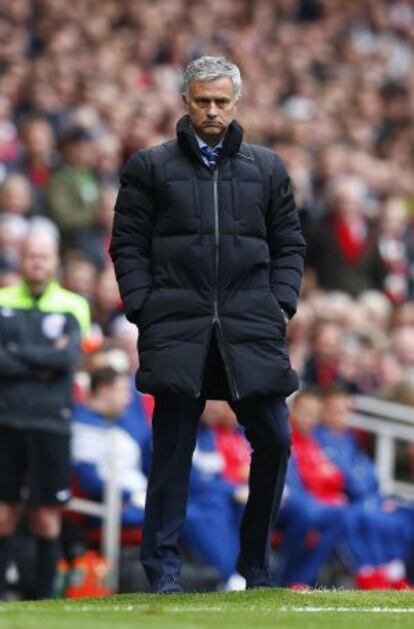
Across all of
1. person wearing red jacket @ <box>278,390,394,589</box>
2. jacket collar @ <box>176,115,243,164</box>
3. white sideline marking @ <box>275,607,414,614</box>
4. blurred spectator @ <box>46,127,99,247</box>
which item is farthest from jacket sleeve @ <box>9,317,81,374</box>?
blurred spectator @ <box>46,127,99,247</box>

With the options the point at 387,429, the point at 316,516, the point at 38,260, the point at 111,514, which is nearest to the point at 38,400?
the point at 38,260

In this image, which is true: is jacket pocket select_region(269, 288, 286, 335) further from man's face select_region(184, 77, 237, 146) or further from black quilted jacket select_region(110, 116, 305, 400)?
man's face select_region(184, 77, 237, 146)

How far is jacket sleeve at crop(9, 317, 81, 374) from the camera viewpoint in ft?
40.6

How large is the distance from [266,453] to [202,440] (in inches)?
176

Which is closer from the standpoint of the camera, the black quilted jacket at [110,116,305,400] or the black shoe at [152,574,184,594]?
the black quilted jacket at [110,116,305,400]

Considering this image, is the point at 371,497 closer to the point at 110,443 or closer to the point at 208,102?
the point at 110,443

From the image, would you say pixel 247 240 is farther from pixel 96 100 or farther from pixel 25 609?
pixel 96 100

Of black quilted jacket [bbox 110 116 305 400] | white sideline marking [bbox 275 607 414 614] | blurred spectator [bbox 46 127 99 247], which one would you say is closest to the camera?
white sideline marking [bbox 275 607 414 614]

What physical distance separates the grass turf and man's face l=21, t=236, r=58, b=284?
10.2 feet

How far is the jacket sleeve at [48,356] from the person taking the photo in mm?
12375

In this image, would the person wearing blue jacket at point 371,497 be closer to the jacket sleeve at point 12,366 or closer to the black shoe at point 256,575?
the jacket sleeve at point 12,366

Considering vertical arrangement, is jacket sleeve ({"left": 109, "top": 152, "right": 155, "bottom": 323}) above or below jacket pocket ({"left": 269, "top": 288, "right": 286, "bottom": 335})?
above

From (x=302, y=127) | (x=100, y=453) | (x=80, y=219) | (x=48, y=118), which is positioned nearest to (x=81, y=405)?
(x=100, y=453)

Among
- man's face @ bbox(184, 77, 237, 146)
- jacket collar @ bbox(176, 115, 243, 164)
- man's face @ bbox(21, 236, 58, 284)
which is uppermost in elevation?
man's face @ bbox(184, 77, 237, 146)
